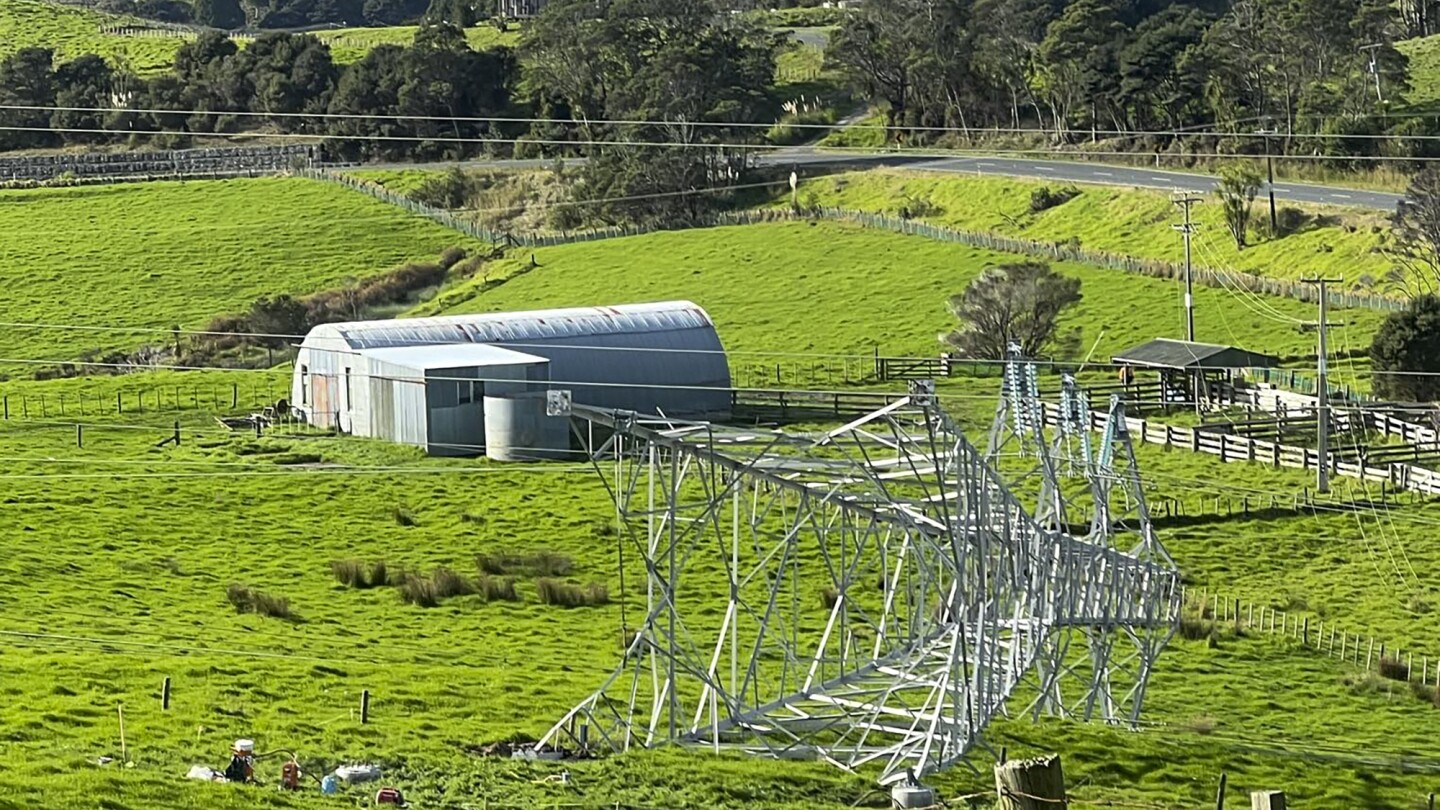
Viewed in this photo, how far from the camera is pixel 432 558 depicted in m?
57.7

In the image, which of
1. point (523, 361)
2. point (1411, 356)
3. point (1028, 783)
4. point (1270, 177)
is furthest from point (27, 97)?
point (1028, 783)

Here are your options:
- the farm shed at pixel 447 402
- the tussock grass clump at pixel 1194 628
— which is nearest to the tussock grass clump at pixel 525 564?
the farm shed at pixel 447 402

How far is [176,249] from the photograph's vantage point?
390 feet

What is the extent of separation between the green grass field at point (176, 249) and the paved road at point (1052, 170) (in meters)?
11.6

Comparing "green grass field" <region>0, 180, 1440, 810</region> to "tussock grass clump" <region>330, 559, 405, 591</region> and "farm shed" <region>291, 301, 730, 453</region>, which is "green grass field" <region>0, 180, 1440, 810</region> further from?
"farm shed" <region>291, 301, 730, 453</region>

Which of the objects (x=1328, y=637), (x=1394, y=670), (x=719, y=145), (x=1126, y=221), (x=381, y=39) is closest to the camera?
(x=1394, y=670)

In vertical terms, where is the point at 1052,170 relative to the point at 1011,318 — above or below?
above

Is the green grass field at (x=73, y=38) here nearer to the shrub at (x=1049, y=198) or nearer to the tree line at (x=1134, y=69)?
the tree line at (x=1134, y=69)

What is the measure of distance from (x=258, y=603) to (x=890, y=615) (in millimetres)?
13276

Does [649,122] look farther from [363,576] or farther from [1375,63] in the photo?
[363,576]

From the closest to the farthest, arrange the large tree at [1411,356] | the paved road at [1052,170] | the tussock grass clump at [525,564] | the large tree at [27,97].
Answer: the tussock grass clump at [525,564] < the large tree at [1411,356] < the paved road at [1052,170] < the large tree at [27,97]

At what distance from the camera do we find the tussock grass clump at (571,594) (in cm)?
5356

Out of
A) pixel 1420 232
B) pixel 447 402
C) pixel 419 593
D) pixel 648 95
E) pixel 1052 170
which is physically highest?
pixel 648 95

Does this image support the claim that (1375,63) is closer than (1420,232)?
No
